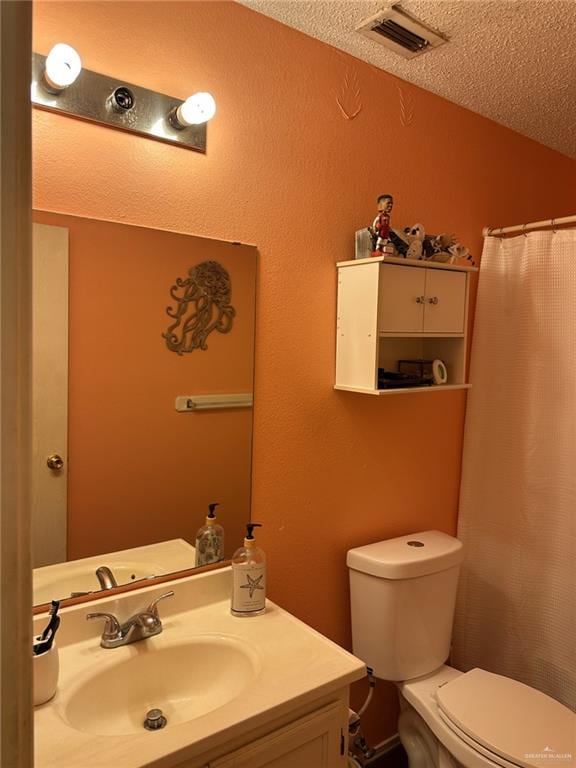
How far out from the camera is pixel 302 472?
5.43 feet

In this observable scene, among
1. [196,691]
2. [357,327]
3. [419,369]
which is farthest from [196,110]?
[196,691]

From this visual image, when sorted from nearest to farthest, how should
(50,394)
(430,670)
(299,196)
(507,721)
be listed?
(50,394)
(507,721)
(299,196)
(430,670)

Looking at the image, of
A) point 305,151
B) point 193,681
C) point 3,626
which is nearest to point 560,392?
point 305,151

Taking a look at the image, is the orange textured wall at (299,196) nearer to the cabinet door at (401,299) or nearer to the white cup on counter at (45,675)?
the cabinet door at (401,299)

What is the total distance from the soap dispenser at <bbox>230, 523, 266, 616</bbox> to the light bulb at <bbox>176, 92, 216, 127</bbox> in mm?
1086

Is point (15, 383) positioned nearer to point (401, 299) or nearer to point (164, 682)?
point (164, 682)

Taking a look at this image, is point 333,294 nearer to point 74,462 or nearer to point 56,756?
point 74,462

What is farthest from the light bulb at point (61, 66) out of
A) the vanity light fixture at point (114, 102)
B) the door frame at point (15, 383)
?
the door frame at point (15, 383)

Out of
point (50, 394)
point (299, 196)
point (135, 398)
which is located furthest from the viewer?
point (299, 196)

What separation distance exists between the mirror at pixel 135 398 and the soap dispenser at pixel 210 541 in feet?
0.05

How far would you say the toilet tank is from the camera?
1.64m

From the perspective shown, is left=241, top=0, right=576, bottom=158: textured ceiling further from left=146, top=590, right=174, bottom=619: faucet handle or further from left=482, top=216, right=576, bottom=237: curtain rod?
left=146, top=590, right=174, bottom=619: faucet handle

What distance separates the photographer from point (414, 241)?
1675mm

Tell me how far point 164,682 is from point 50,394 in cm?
70
